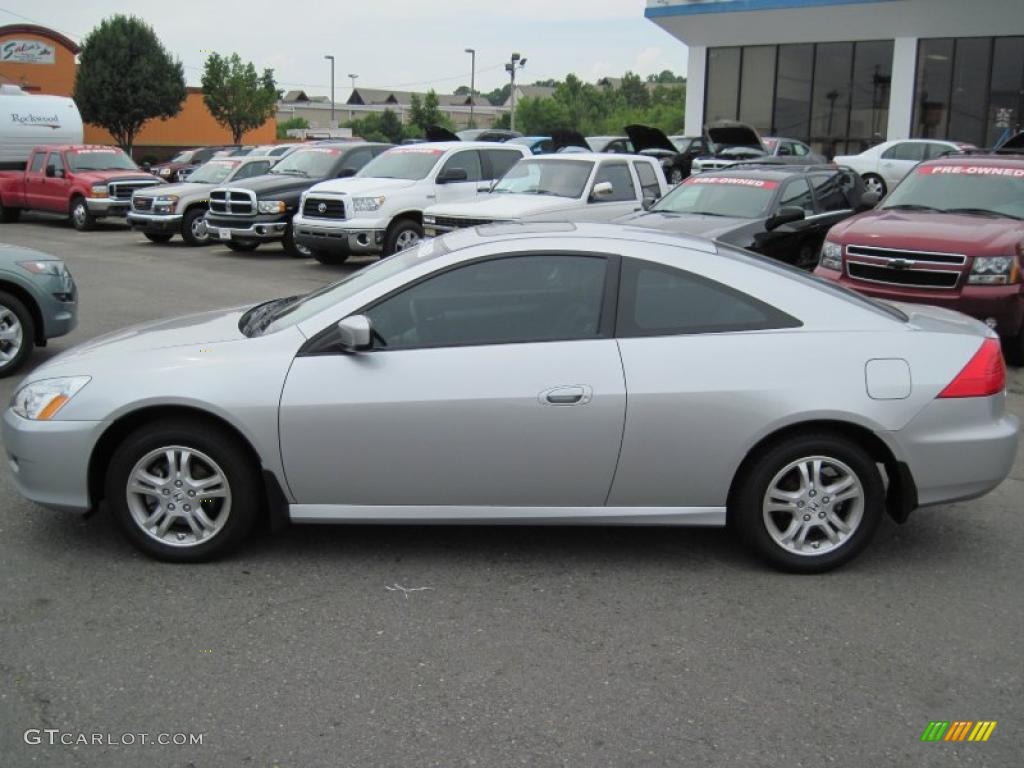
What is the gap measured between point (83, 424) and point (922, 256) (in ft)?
23.4

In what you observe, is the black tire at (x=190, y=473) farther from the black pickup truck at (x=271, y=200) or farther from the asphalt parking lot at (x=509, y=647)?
the black pickup truck at (x=271, y=200)

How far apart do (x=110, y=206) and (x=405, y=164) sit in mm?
9385

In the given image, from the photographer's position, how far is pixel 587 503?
4633mm

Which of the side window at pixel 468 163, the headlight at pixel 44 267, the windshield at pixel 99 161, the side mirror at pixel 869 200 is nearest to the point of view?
the headlight at pixel 44 267

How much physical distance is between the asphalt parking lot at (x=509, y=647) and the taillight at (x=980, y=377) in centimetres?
84

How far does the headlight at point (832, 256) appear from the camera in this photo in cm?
959

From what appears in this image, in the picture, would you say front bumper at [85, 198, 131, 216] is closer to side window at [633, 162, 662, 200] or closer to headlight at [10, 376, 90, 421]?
side window at [633, 162, 662, 200]

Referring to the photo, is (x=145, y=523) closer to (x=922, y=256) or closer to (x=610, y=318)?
(x=610, y=318)

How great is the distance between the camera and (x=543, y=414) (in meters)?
4.50

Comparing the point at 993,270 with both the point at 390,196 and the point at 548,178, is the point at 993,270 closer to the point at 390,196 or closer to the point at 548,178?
the point at 548,178

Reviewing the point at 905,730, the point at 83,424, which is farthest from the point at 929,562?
the point at 83,424

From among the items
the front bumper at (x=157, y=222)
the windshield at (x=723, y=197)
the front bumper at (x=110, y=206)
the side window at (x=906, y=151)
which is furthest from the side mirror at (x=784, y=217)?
the front bumper at (x=110, y=206)

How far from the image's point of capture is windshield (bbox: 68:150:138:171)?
24031 millimetres

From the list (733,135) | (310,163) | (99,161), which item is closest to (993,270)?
(310,163)
